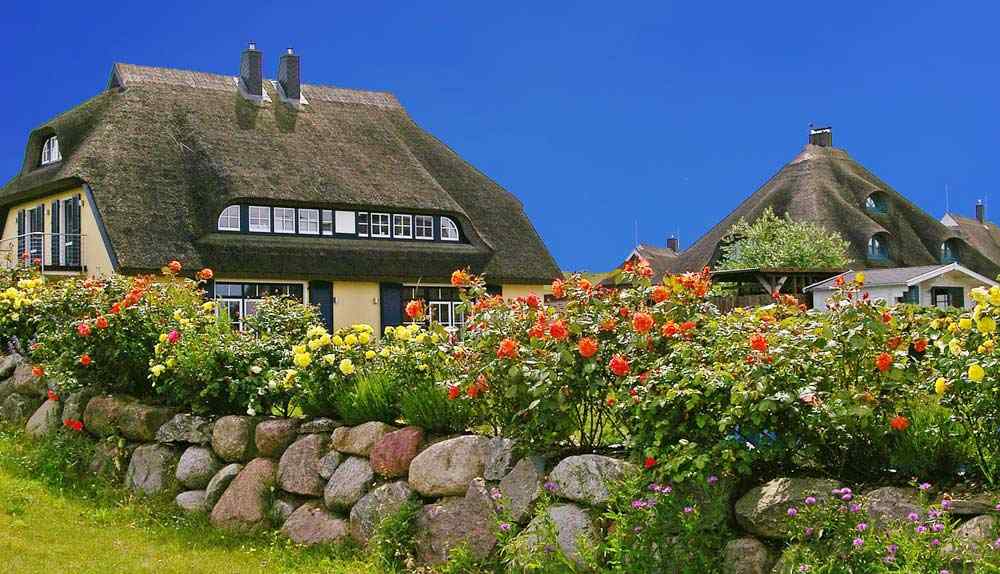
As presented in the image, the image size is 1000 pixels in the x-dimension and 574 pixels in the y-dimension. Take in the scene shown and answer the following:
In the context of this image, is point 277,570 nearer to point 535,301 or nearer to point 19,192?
point 535,301

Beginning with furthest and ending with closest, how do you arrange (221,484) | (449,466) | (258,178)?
(258,178) → (221,484) → (449,466)

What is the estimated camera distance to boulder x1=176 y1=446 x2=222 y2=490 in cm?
740

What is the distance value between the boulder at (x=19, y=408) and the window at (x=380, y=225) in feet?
58.0

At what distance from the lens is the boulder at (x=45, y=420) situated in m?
9.09

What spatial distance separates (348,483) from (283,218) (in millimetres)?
20601

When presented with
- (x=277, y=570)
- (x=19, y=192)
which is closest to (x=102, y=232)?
(x=19, y=192)

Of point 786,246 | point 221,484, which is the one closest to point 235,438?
point 221,484

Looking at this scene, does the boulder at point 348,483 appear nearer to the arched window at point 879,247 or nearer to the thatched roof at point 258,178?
the thatched roof at point 258,178

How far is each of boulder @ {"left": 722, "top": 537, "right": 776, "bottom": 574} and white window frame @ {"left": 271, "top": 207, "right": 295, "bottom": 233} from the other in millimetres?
22605

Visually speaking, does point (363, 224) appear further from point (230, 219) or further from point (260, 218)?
point (230, 219)

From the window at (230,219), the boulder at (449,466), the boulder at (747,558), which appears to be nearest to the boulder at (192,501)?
the boulder at (449,466)

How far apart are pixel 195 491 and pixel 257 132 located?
A: 71.1 ft

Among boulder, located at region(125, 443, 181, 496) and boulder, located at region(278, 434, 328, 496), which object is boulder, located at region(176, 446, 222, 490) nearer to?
boulder, located at region(125, 443, 181, 496)

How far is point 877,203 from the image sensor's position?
41.8 metres
